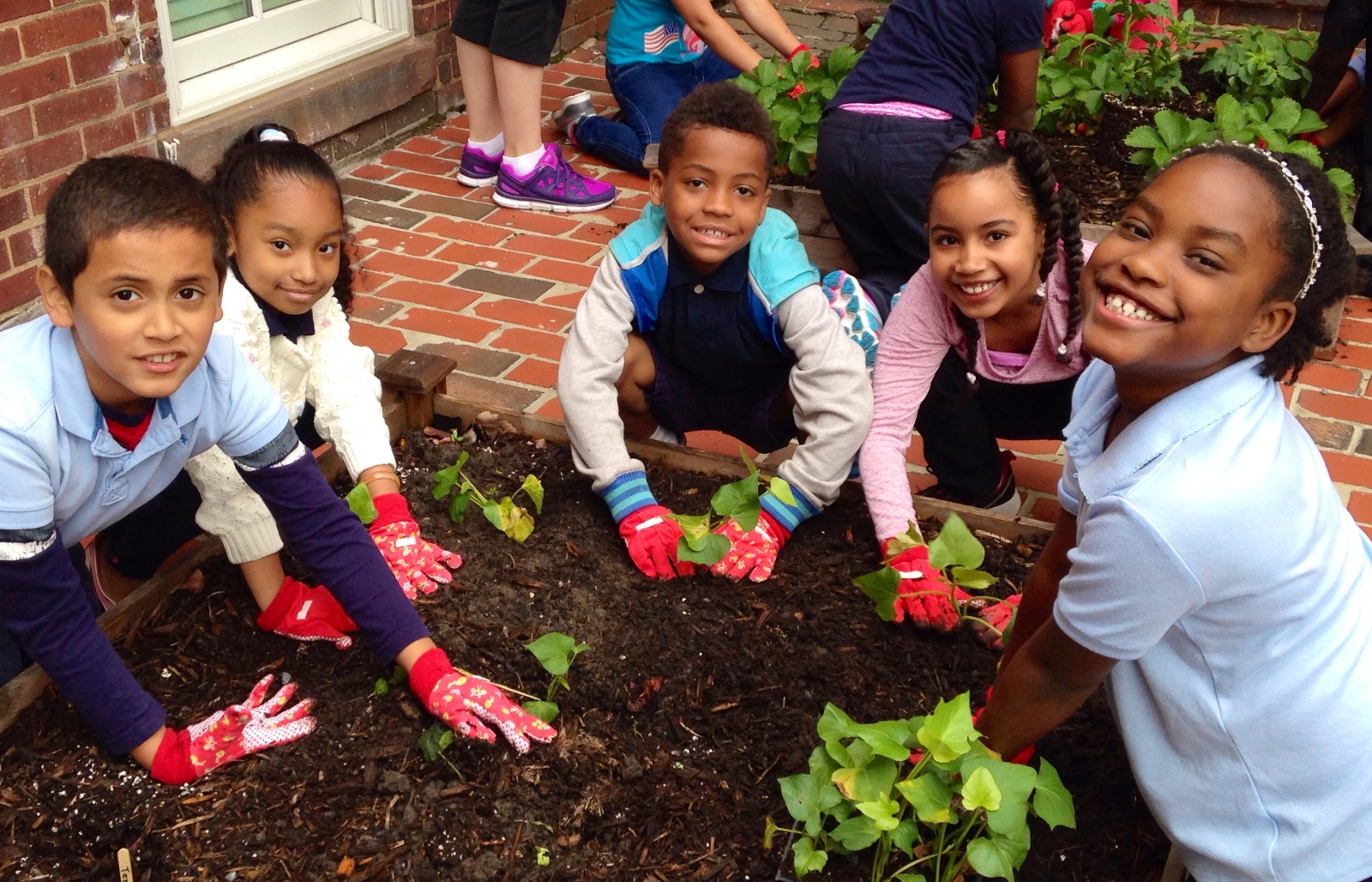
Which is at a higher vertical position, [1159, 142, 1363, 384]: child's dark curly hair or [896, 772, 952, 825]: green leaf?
[1159, 142, 1363, 384]: child's dark curly hair

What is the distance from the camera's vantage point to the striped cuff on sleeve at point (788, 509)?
2.67 m

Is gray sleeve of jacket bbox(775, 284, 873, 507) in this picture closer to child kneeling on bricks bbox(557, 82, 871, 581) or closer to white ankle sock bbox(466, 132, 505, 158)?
child kneeling on bricks bbox(557, 82, 871, 581)

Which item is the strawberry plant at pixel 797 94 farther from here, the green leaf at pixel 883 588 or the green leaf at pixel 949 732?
the green leaf at pixel 949 732

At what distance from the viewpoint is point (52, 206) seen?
185 centimetres

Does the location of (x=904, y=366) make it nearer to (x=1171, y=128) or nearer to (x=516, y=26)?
(x=1171, y=128)

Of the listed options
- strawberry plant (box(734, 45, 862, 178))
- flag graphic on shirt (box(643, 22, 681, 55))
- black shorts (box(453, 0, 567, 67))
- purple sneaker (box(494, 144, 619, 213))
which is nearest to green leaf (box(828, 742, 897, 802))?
strawberry plant (box(734, 45, 862, 178))

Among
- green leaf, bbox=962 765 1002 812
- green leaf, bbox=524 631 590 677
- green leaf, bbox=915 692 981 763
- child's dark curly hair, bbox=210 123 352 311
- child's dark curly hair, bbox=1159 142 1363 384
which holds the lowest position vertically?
green leaf, bbox=524 631 590 677

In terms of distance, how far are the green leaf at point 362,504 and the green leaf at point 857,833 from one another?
46.5 inches

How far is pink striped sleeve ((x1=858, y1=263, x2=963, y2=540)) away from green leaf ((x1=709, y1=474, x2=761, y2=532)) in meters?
0.31

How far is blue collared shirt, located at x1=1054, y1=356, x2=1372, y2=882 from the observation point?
1.58 metres

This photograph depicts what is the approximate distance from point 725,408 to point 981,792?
5.10 feet

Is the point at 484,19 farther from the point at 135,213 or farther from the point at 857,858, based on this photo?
the point at 857,858

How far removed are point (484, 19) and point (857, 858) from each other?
145 inches

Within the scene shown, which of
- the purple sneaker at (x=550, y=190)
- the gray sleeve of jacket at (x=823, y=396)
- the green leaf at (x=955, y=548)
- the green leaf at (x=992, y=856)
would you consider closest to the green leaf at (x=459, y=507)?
the gray sleeve of jacket at (x=823, y=396)
